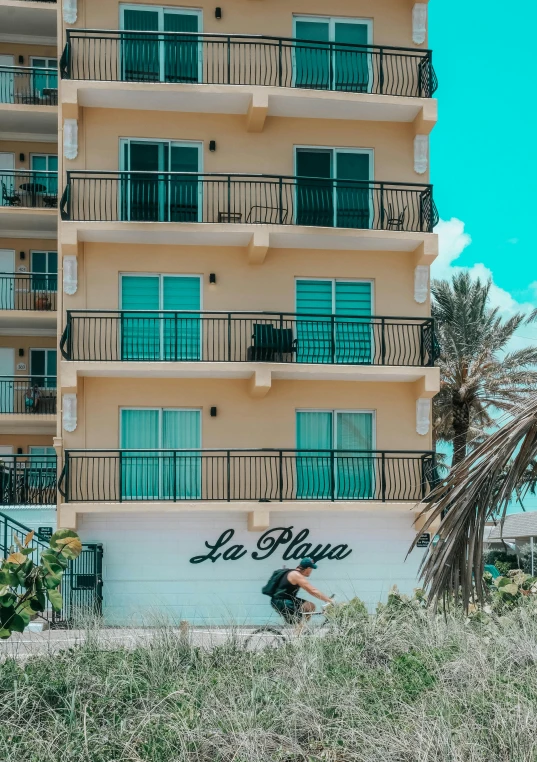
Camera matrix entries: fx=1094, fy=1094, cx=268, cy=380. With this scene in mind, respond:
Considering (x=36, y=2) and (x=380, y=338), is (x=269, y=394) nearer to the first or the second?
(x=380, y=338)

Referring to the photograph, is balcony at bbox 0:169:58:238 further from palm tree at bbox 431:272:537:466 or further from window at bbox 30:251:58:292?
palm tree at bbox 431:272:537:466

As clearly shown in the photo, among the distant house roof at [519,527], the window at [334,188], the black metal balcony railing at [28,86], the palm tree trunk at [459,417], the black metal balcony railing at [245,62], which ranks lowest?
the distant house roof at [519,527]

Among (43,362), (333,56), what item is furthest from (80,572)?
(333,56)

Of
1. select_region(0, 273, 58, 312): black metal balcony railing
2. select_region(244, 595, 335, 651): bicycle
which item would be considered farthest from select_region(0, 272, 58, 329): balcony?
select_region(244, 595, 335, 651): bicycle

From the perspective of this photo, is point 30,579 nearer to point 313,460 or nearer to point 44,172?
point 313,460

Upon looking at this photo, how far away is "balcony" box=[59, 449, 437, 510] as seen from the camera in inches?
956

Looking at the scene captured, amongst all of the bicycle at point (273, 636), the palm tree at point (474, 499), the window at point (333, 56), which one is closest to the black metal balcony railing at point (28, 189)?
the window at point (333, 56)

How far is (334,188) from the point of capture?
26031 mm

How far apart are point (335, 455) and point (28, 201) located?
51.3 feet

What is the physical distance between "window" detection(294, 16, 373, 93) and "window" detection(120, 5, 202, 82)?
2.54 m

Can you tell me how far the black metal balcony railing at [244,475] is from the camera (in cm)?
2430

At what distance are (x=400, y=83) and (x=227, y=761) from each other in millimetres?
20393

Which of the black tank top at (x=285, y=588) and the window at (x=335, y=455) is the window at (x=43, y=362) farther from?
the black tank top at (x=285, y=588)

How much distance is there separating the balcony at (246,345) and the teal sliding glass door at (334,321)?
0.02 meters
